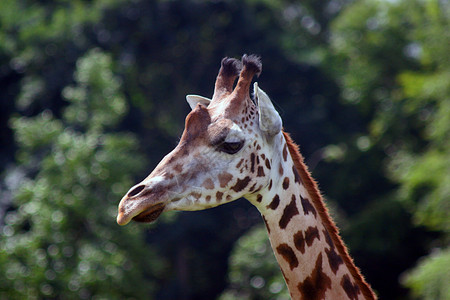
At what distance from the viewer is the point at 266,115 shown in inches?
142

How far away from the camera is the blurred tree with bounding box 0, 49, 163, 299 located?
13.1m

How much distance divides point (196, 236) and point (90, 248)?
9.69 meters

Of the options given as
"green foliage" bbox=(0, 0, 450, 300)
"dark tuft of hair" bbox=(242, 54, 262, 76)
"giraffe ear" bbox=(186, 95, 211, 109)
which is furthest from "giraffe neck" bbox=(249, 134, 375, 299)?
"green foliage" bbox=(0, 0, 450, 300)

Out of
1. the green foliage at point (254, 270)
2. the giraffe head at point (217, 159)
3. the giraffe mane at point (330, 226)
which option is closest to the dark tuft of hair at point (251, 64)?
the giraffe head at point (217, 159)

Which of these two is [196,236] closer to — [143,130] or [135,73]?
[143,130]

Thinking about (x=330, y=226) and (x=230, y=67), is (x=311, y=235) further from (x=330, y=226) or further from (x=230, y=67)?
(x=230, y=67)

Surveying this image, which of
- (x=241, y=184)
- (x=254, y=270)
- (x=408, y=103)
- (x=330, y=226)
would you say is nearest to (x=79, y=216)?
(x=254, y=270)

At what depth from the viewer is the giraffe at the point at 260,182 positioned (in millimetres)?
3441

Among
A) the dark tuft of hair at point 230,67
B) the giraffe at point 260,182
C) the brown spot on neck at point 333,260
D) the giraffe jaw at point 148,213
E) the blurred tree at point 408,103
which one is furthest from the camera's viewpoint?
the blurred tree at point 408,103

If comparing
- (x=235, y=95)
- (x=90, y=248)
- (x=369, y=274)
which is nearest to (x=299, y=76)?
(x=369, y=274)

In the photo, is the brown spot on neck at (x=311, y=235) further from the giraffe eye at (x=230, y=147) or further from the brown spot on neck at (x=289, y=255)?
the giraffe eye at (x=230, y=147)

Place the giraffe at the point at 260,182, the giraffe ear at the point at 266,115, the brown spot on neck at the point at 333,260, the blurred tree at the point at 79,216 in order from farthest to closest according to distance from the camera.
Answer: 1. the blurred tree at the point at 79,216
2. the brown spot on neck at the point at 333,260
3. the giraffe ear at the point at 266,115
4. the giraffe at the point at 260,182

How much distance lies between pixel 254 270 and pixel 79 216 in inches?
187

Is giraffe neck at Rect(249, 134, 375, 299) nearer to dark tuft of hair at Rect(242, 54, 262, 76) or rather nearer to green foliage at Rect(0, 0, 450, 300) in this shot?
dark tuft of hair at Rect(242, 54, 262, 76)
